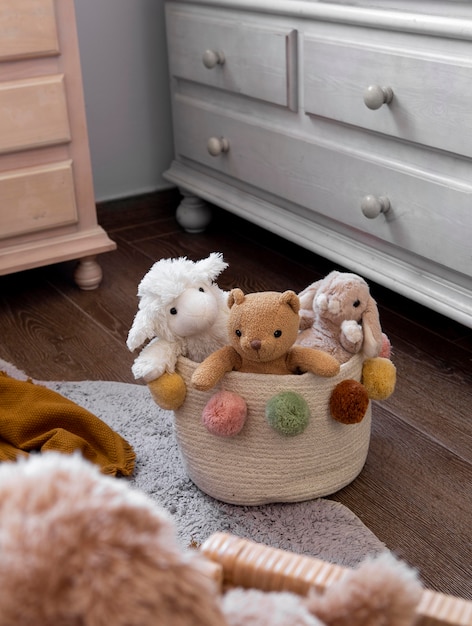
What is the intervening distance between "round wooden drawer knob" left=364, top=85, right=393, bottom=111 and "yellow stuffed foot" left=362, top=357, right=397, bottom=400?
51cm

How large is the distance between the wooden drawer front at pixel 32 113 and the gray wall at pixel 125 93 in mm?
540

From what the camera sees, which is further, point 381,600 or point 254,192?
point 254,192

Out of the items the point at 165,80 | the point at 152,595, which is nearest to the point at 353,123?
the point at 165,80

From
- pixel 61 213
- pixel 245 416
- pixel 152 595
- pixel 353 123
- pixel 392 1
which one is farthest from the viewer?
pixel 61 213

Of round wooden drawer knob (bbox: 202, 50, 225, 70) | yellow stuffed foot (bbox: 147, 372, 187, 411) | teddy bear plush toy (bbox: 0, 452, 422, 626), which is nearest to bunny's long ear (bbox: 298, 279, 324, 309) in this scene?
yellow stuffed foot (bbox: 147, 372, 187, 411)

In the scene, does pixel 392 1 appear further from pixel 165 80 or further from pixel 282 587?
pixel 282 587

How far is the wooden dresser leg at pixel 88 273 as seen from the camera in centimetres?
190

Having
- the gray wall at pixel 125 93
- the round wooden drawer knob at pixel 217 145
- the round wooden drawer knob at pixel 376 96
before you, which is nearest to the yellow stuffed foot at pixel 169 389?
the round wooden drawer knob at pixel 376 96

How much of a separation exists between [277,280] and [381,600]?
1448mm

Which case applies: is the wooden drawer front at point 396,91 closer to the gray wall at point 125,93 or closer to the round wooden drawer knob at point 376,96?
the round wooden drawer knob at point 376,96

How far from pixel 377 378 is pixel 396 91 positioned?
56 centimetres

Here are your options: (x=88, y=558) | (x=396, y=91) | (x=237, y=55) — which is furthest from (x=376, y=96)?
(x=88, y=558)

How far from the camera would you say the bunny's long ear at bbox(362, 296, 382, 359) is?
44.7 inches

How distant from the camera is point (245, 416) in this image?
3.57 ft
